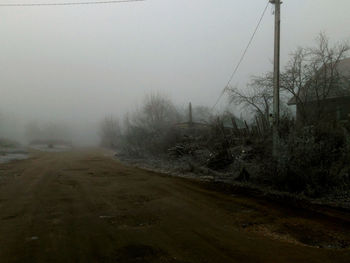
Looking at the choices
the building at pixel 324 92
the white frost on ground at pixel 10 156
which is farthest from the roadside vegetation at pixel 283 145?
the white frost on ground at pixel 10 156

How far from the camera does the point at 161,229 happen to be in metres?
5.86

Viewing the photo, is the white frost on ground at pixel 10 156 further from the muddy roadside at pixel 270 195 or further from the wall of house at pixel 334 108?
the wall of house at pixel 334 108

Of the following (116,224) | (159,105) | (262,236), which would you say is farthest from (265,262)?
(159,105)

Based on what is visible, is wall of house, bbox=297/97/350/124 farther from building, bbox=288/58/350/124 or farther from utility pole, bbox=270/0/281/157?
utility pole, bbox=270/0/281/157

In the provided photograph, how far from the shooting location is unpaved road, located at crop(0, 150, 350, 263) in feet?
15.1

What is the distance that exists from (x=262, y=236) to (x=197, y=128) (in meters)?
18.8

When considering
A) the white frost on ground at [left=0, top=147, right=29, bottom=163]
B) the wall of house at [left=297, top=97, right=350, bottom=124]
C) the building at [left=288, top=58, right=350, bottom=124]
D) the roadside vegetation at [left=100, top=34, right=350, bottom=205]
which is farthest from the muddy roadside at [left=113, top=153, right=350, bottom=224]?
the white frost on ground at [left=0, top=147, right=29, bottom=163]

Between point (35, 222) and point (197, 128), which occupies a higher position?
point (197, 128)

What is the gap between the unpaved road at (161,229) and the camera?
181 inches

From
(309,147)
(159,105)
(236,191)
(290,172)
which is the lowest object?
(236,191)

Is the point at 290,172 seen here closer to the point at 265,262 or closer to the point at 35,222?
the point at 265,262

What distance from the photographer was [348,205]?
808 cm

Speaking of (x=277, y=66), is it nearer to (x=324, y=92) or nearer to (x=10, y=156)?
(x=324, y=92)

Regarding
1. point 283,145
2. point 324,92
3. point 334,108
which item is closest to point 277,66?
point 283,145
